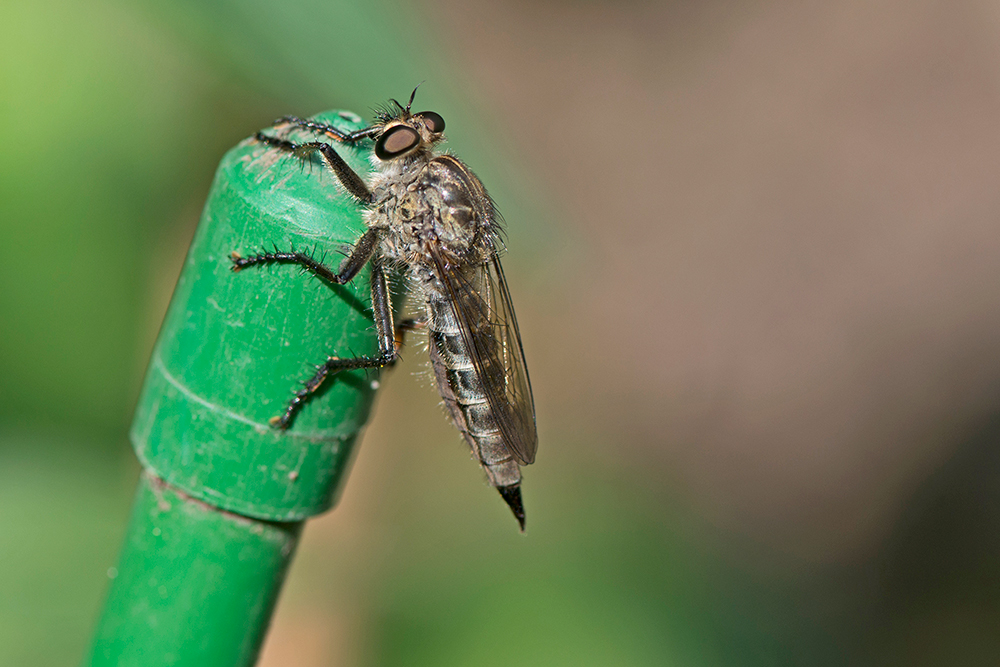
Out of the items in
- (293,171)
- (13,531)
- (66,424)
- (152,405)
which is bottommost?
(13,531)

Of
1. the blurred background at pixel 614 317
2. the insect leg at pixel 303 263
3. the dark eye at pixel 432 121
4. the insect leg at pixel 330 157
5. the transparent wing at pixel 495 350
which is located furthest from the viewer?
the blurred background at pixel 614 317

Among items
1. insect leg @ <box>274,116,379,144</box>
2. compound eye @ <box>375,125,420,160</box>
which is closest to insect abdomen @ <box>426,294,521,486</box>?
compound eye @ <box>375,125,420,160</box>

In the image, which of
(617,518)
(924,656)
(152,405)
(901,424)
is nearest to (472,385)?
(152,405)

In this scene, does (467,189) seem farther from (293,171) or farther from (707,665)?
(707,665)

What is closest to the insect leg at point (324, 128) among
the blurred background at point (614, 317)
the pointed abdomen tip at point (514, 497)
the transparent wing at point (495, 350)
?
the transparent wing at point (495, 350)

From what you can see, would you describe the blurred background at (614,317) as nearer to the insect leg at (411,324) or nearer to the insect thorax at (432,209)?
the insect thorax at (432,209)

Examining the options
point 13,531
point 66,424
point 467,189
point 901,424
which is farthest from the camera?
point 901,424

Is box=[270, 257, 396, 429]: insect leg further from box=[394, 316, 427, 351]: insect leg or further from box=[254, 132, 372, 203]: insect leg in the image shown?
box=[394, 316, 427, 351]: insect leg

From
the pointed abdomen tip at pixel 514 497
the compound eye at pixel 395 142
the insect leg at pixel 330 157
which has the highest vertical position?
the compound eye at pixel 395 142
